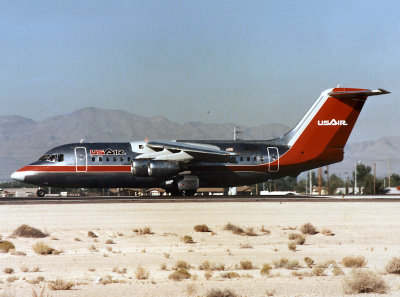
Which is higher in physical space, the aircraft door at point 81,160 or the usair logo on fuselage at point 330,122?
the usair logo on fuselage at point 330,122

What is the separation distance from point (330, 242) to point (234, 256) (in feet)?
18.7

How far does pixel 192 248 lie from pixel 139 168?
2262 centimetres

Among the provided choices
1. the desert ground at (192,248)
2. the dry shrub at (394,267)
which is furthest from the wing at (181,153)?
the dry shrub at (394,267)

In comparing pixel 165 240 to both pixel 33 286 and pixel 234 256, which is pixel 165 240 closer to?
pixel 234 256

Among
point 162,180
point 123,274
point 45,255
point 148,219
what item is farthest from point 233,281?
point 162,180

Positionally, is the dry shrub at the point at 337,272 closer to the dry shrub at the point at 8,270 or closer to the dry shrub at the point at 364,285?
the dry shrub at the point at 364,285

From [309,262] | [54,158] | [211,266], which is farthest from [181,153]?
[211,266]

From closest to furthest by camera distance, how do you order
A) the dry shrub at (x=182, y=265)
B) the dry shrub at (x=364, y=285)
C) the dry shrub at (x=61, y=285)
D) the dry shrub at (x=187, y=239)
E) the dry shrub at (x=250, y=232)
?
the dry shrub at (x=364, y=285) → the dry shrub at (x=61, y=285) → the dry shrub at (x=182, y=265) → the dry shrub at (x=187, y=239) → the dry shrub at (x=250, y=232)

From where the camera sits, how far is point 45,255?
2017 centimetres

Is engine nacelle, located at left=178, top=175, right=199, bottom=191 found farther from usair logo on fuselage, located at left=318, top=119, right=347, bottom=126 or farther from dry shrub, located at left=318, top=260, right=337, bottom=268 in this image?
dry shrub, located at left=318, top=260, right=337, bottom=268

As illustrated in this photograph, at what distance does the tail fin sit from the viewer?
161ft

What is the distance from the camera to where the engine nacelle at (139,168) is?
145 feet

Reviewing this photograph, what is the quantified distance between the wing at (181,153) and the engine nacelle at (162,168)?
1.78 ft

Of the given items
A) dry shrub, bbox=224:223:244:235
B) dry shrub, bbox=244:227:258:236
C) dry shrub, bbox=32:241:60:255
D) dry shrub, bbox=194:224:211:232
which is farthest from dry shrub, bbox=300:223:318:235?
dry shrub, bbox=32:241:60:255
